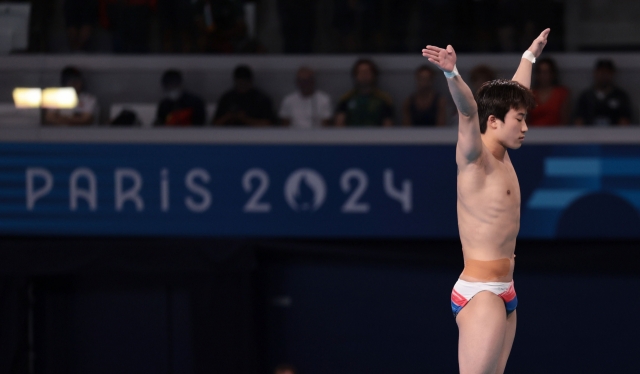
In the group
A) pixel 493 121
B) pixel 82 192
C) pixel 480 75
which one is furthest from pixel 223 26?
pixel 493 121

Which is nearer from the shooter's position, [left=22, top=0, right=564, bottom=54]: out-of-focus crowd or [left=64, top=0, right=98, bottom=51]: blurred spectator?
[left=22, top=0, right=564, bottom=54]: out-of-focus crowd

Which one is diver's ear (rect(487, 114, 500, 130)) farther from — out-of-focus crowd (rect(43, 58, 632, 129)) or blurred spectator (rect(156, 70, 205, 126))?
blurred spectator (rect(156, 70, 205, 126))

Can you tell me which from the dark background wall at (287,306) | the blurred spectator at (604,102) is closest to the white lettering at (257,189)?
the dark background wall at (287,306)

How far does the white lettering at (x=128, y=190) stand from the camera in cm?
747

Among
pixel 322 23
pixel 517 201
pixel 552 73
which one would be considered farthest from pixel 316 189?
pixel 517 201

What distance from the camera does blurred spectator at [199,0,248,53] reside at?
25.2 feet

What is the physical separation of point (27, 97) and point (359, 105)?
2.79 meters

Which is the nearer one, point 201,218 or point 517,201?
point 517,201

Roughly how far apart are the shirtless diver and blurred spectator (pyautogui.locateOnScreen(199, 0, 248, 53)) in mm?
4087

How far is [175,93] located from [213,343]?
2.20m

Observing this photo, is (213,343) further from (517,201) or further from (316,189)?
(517,201)

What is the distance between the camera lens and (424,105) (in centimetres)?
750

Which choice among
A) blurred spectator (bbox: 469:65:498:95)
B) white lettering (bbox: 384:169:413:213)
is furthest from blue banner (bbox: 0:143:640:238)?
blurred spectator (bbox: 469:65:498:95)

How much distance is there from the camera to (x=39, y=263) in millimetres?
7590
